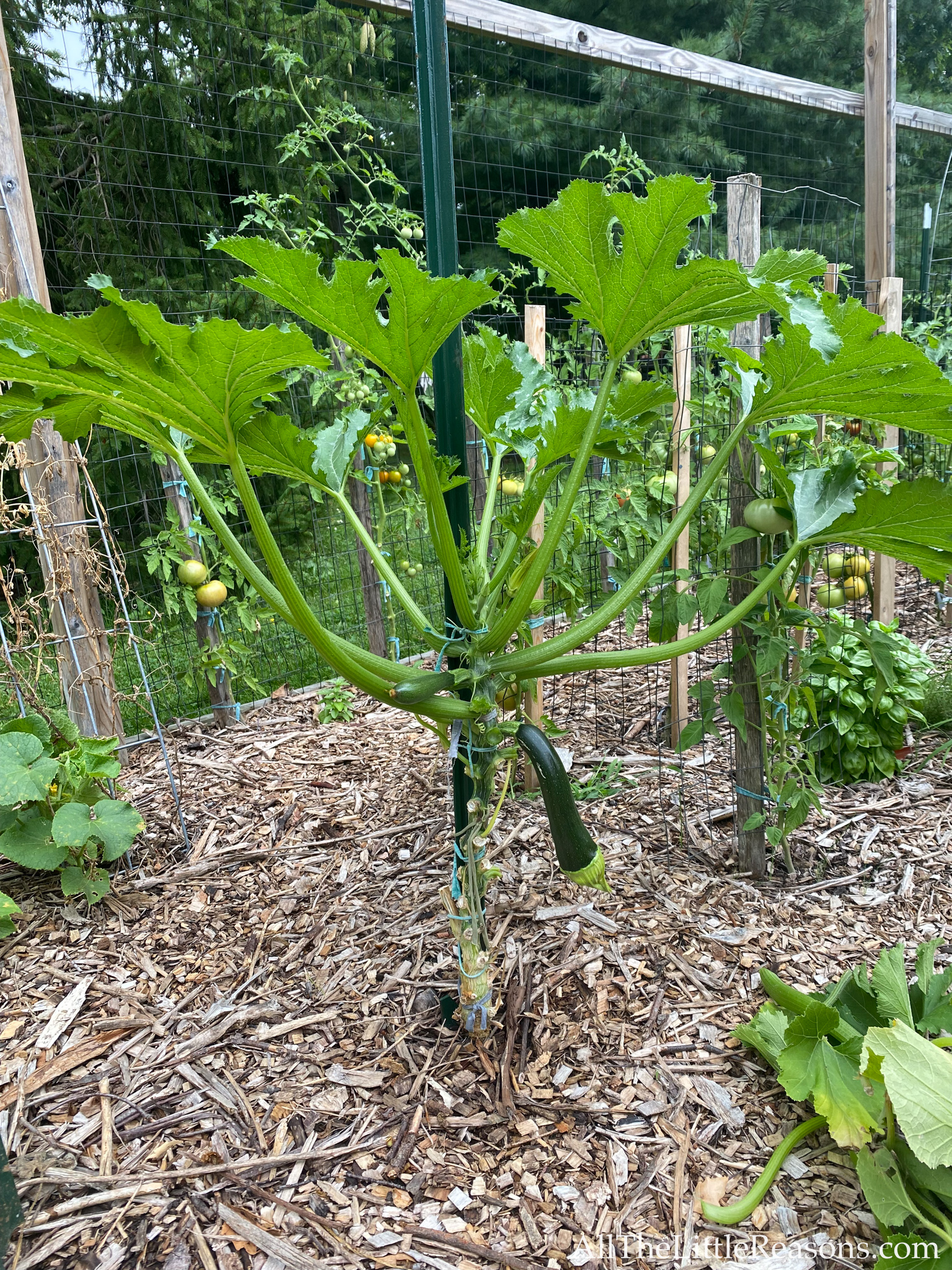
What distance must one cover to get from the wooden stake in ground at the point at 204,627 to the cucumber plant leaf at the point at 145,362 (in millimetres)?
2302

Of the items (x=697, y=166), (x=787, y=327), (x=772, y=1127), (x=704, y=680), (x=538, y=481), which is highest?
(x=697, y=166)

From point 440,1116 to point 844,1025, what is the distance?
0.84m

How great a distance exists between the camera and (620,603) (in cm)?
147

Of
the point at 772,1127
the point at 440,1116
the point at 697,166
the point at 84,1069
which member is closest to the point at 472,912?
the point at 440,1116

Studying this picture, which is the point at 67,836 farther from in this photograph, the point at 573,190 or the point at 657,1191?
the point at 573,190

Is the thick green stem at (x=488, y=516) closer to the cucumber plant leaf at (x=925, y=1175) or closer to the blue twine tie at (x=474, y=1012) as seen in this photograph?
the blue twine tie at (x=474, y=1012)

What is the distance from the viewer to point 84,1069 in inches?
73.5

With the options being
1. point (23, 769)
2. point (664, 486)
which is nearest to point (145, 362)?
point (23, 769)

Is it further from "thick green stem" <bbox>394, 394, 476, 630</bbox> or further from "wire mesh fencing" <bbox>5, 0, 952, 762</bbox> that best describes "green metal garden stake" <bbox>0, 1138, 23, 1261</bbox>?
"wire mesh fencing" <bbox>5, 0, 952, 762</bbox>

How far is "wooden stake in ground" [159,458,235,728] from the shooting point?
11.7 feet

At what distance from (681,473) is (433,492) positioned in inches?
81.9

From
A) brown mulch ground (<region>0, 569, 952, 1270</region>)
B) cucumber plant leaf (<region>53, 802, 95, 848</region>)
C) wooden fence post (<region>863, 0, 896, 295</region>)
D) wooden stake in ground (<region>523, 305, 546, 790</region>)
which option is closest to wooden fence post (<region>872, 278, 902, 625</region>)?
wooden fence post (<region>863, 0, 896, 295</region>)

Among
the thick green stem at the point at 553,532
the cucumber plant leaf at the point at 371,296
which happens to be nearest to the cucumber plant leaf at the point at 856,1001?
the thick green stem at the point at 553,532

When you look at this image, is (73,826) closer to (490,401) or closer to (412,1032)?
(412,1032)
